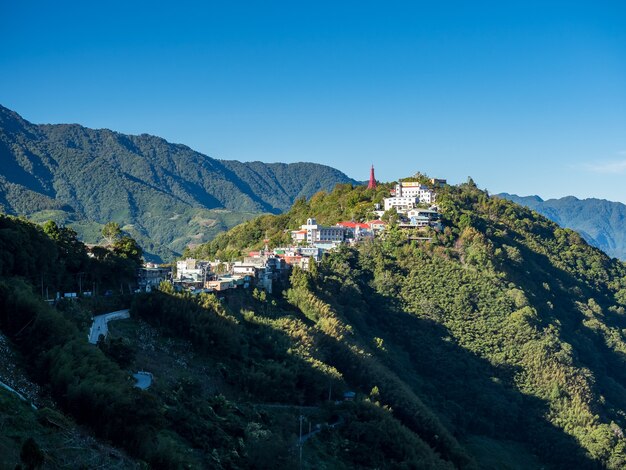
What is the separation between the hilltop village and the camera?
129 feet

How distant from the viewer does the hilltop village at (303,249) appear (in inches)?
1544

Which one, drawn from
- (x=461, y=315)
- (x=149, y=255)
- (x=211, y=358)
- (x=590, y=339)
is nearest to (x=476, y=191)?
(x=590, y=339)

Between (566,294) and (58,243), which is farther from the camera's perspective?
(566,294)

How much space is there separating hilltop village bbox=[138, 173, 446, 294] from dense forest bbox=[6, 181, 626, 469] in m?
1.29

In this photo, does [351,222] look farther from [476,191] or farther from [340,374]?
[340,374]

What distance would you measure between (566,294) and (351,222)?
19784 mm

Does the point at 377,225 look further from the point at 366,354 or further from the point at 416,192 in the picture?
the point at 366,354

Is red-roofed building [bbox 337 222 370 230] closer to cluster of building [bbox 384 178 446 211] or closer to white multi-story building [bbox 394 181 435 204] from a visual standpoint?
cluster of building [bbox 384 178 446 211]

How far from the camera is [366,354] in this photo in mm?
35812

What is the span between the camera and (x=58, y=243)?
104 feet

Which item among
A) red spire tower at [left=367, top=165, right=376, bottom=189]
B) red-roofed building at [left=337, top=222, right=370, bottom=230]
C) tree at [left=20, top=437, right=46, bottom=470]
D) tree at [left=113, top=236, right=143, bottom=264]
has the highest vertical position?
red spire tower at [left=367, top=165, right=376, bottom=189]

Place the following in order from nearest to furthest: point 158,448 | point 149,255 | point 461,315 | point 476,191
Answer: point 158,448 < point 461,315 < point 476,191 < point 149,255

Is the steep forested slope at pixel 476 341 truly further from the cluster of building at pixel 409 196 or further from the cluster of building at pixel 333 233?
the cluster of building at pixel 333 233

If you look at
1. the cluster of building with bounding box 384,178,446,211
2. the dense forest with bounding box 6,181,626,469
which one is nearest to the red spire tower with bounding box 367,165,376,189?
the dense forest with bounding box 6,181,626,469
